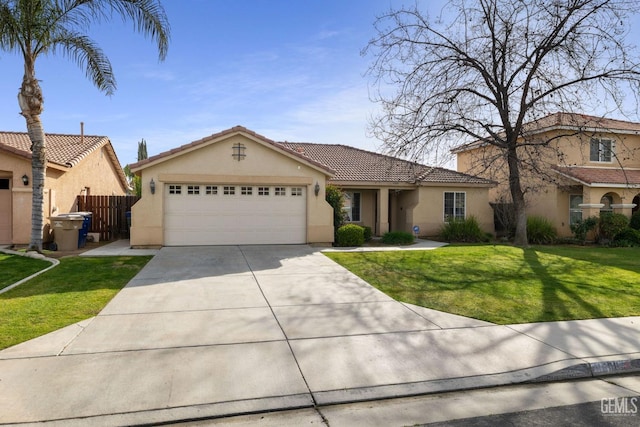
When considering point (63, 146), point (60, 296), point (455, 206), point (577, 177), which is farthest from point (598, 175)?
point (63, 146)

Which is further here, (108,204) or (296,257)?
(108,204)

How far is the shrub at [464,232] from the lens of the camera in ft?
60.7

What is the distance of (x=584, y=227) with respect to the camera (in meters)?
18.5

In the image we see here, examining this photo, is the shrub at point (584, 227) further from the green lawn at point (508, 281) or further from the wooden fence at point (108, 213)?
the wooden fence at point (108, 213)

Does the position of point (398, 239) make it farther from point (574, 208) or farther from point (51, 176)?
point (51, 176)

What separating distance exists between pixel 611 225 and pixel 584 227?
1.19 meters

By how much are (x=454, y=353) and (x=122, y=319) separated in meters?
4.86

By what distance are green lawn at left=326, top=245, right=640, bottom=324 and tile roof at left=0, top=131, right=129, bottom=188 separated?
1160 cm

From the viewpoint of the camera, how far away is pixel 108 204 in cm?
1755

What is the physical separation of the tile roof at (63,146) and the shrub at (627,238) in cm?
2368

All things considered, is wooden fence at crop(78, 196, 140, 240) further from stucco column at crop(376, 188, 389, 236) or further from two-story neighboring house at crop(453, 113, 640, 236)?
two-story neighboring house at crop(453, 113, 640, 236)

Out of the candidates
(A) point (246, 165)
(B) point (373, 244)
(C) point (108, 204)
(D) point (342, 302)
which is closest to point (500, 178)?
(B) point (373, 244)

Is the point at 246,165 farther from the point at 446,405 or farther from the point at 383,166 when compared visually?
the point at 446,405

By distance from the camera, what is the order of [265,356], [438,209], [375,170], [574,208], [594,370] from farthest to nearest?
[574,208]
[375,170]
[438,209]
[265,356]
[594,370]
